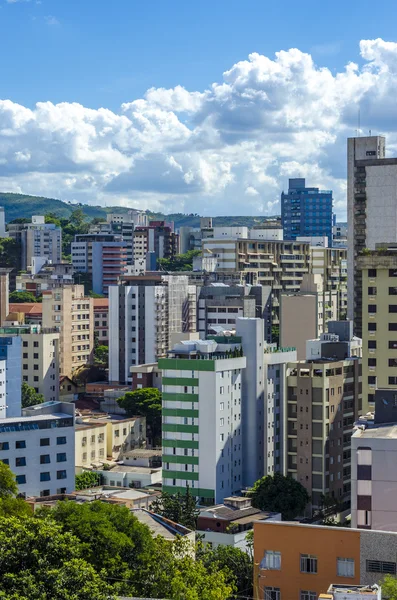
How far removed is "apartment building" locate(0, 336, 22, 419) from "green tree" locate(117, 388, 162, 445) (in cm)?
1167

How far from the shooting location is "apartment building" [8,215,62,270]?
150625 millimetres

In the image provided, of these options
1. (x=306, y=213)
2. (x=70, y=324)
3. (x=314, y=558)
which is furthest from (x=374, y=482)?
(x=306, y=213)

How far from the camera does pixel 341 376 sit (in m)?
57.4

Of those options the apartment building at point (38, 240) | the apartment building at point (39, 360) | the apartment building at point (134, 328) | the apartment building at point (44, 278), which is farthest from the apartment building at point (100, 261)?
the apartment building at point (39, 360)

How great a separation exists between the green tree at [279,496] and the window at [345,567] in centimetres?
2475

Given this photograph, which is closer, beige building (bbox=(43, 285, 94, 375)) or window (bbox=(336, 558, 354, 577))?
window (bbox=(336, 558, 354, 577))

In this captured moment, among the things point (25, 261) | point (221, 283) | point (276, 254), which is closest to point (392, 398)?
point (221, 283)

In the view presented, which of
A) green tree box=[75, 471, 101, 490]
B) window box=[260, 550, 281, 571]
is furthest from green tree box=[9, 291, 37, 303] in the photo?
window box=[260, 550, 281, 571]

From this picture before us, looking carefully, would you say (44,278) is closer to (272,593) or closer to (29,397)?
(29,397)

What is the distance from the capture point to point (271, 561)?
1067 inches

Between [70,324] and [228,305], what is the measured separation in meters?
12.9

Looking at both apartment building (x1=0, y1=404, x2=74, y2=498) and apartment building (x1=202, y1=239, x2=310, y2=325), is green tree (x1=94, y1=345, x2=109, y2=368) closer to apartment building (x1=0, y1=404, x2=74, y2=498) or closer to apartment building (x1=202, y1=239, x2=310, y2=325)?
apartment building (x1=202, y1=239, x2=310, y2=325)

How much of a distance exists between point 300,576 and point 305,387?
3043cm

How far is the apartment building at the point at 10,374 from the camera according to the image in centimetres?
6350
